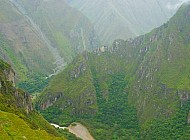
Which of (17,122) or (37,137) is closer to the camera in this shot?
(37,137)

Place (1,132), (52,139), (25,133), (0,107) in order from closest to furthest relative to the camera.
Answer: (1,132) < (25,133) < (52,139) < (0,107)

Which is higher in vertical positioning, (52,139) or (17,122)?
(17,122)

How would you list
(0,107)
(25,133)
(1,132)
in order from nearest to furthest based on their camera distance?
(1,132), (25,133), (0,107)

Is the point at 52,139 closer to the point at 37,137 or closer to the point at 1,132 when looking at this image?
the point at 37,137

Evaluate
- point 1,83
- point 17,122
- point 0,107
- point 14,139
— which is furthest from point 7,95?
point 14,139

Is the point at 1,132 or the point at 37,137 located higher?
the point at 1,132

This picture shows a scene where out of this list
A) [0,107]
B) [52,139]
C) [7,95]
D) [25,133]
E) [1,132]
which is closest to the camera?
[1,132]

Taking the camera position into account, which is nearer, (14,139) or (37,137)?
(14,139)

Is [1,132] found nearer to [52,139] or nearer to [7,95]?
[52,139]

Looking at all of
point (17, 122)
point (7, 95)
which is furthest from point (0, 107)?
point (7, 95)
